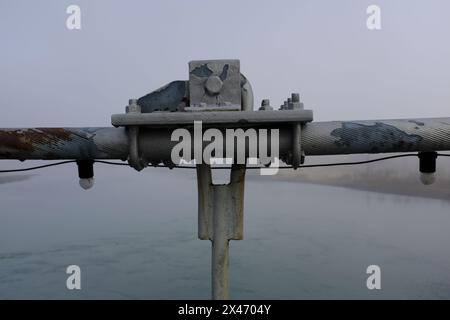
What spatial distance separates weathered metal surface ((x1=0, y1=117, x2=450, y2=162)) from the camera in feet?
7.71

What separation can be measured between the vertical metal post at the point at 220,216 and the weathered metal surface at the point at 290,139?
0.53m

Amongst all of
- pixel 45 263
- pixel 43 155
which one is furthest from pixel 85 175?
pixel 45 263

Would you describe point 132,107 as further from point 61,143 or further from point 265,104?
point 265,104

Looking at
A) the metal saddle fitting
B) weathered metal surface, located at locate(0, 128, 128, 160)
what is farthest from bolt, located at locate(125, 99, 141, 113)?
weathered metal surface, located at locate(0, 128, 128, 160)

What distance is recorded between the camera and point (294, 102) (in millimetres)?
2373

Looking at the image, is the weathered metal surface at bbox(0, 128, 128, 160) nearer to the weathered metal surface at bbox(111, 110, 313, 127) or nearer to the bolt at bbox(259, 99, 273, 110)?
the weathered metal surface at bbox(111, 110, 313, 127)

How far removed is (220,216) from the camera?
2.83 meters

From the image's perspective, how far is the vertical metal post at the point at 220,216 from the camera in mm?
2836

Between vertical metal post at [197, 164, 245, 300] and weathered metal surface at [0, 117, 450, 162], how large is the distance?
0.53 meters

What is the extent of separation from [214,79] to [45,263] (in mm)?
32366

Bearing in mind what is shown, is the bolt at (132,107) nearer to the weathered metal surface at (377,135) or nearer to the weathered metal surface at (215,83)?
the weathered metal surface at (215,83)

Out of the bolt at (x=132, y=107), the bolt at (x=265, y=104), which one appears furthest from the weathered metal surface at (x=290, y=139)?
the bolt at (x=265, y=104)

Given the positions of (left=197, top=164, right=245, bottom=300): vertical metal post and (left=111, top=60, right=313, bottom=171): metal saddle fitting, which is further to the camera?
(left=197, top=164, right=245, bottom=300): vertical metal post

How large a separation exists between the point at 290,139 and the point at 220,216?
2.95 feet
